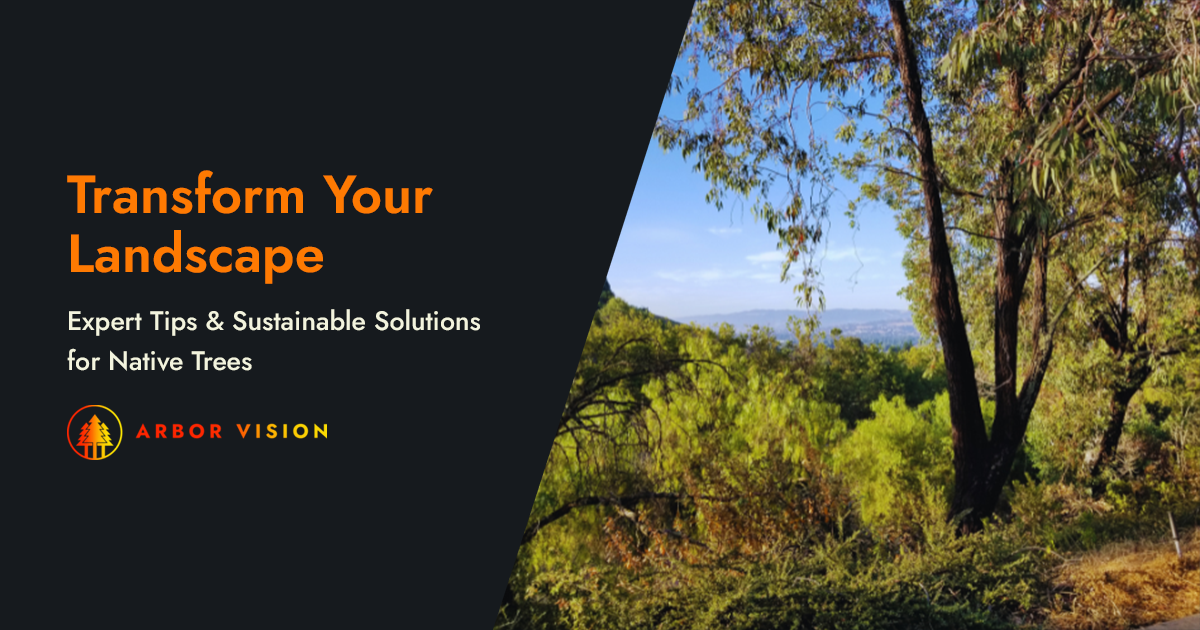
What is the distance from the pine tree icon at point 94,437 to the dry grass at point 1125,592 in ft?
17.6

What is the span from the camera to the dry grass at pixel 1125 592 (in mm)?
5254

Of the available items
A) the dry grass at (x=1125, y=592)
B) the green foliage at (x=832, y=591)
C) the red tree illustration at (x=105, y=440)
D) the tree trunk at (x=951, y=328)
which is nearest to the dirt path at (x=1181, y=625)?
the dry grass at (x=1125, y=592)

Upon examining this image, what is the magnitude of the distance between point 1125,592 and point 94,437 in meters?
6.80

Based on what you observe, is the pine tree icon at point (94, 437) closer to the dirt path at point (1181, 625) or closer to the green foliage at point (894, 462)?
the dirt path at point (1181, 625)

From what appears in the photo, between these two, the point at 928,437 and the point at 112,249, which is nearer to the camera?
the point at 112,249

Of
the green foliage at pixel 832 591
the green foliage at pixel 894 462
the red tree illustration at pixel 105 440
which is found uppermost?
the red tree illustration at pixel 105 440

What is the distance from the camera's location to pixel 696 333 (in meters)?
15.1

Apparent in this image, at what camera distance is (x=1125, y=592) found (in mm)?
6047

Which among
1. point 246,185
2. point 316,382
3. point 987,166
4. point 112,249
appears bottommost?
point 316,382

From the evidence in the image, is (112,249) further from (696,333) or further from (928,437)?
(928,437)

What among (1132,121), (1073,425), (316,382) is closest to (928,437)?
(1073,425)

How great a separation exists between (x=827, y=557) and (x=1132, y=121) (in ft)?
17.6

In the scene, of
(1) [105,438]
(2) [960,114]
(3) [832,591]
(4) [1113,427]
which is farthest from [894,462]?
(1) [105,438]

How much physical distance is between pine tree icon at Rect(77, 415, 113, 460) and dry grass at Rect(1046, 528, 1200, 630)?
5.38 metres
